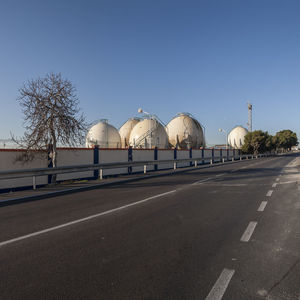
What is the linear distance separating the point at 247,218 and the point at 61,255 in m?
4.30

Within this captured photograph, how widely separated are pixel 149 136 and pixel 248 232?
1486 inches

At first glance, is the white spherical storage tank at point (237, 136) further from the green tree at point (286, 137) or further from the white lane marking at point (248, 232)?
the white lane marking at point (248, 232)

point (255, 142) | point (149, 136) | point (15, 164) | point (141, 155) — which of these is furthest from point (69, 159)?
point (255, 142)

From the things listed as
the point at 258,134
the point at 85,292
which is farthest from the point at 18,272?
the point at 258,134

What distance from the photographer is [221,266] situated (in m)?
3.38

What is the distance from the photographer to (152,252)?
388 cm

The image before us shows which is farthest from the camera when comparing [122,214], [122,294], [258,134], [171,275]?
[258,134]

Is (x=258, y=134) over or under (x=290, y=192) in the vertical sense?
over

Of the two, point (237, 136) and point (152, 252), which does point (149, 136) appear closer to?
point (152, 252)

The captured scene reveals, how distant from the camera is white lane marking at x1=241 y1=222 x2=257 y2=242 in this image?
14.6 feet

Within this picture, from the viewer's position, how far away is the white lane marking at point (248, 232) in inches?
175

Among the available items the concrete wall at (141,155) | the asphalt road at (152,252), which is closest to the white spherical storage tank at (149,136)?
the concrete wall at (141,155)

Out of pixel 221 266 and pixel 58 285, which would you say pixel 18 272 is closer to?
pixel 58 285

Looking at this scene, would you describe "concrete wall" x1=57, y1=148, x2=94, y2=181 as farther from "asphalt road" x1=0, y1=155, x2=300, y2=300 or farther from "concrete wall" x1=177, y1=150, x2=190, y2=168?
"concrete wall" x1=177, y1=150, x2=190, y2=168
